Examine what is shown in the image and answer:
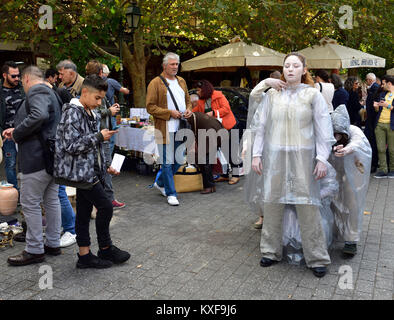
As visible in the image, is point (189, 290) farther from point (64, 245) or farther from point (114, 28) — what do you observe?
point (114, 28)

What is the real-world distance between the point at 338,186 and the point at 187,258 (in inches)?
63.6

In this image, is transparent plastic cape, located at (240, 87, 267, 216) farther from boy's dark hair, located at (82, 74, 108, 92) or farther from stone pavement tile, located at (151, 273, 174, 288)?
boy's dark hair, located at (82, 74, 108, 92)

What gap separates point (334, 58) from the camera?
1162 centimetres

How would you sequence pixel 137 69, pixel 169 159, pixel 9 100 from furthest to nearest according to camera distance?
pixel 137 69 → pixel 169 159 → pixel 9 100

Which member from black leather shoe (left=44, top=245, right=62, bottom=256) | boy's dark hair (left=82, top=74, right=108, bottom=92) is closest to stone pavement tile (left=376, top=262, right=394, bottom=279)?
boy's dark hair (left=82, top=74, right=108, bottom=92)

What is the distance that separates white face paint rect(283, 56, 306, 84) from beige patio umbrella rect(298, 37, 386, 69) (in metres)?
8.45

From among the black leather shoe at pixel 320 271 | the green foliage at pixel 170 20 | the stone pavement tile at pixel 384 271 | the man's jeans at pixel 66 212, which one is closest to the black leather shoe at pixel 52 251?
the man's jeans at pixel 66 212

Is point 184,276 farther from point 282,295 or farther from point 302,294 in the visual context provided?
point 302,294

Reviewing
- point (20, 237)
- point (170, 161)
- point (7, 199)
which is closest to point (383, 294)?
point (170, 161)

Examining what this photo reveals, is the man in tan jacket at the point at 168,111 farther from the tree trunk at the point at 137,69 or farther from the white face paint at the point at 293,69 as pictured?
the tree trunk at the point at 137,69

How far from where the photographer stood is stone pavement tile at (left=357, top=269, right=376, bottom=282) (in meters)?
3.73

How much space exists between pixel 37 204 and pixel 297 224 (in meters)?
2.46

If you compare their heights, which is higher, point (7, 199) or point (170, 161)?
point (170, 161)

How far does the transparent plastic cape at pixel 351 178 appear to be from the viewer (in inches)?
158
